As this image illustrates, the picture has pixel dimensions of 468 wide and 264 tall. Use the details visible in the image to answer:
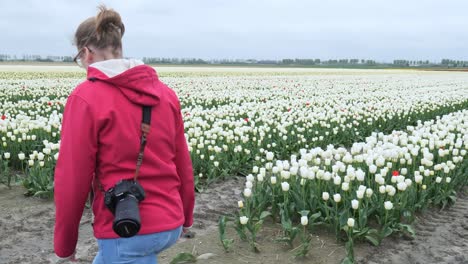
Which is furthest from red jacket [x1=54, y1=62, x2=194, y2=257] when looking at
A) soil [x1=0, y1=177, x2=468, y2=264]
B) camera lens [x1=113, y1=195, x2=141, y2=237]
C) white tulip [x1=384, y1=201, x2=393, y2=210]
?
white tulip [x1=384, y1=201, x2=393, y2=210]

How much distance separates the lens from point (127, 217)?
1962 millimetres

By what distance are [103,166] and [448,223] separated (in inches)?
166

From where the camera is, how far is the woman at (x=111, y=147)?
2.04 m

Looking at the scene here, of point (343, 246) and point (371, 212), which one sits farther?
point (371, 212)

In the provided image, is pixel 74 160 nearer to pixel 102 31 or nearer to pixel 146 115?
pixel 146 115

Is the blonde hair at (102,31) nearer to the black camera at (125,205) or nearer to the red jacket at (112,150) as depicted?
the red jacket at (112,150)

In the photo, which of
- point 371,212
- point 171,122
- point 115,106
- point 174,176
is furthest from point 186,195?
point 371,212

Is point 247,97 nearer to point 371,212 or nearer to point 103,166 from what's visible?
point 371,212

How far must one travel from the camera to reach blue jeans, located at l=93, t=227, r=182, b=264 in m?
2.14

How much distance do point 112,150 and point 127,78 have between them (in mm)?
313

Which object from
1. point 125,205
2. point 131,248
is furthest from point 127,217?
point 131,248

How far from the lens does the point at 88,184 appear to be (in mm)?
2123

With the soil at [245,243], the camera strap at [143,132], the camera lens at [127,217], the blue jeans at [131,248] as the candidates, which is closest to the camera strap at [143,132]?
the camera strap at [143,132]

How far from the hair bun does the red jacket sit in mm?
168
